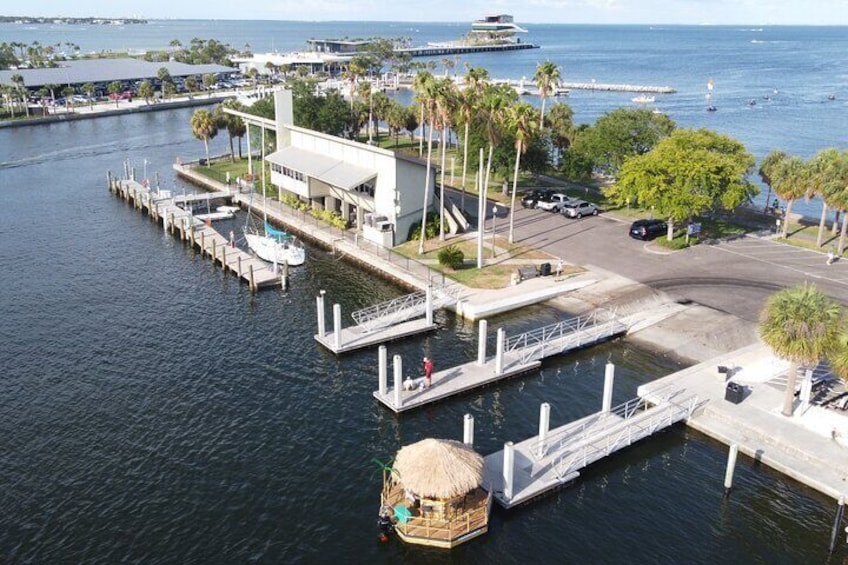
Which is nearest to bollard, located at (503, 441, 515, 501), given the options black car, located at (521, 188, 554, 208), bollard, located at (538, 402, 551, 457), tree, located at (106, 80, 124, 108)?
bollard, located at (538, 402, 551, 457)

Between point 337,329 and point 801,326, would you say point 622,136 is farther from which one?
→ point 801,326

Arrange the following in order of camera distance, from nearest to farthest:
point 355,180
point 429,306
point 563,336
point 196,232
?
1. point 563,336
2. point 429,306
3. point 355,180
4. point 196,232

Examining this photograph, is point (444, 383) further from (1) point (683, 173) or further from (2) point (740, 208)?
(2) point (740, 208)

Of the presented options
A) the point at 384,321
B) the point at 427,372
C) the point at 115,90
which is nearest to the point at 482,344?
the point at 427,372

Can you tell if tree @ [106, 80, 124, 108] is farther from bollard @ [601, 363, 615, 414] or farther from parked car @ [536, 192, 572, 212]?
bollard @ [601, 363, 615, 414]

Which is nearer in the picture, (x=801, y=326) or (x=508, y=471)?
(x=508, y=471)
